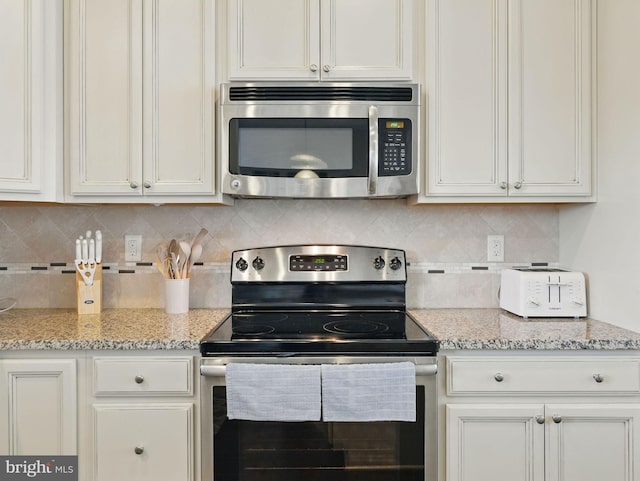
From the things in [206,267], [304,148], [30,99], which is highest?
[30,99]

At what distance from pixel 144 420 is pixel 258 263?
0.79 metres

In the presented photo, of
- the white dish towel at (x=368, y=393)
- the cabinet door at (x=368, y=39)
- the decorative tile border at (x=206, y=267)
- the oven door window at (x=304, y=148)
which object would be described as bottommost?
the white dish towel at (x=368, y=393)

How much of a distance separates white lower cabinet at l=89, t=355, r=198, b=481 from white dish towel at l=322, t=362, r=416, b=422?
0.48 metres

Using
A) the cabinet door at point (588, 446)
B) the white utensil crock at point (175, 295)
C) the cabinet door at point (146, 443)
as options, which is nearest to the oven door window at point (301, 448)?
the cabinet door at point (146, 443)

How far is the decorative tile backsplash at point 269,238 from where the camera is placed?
7.30 feet

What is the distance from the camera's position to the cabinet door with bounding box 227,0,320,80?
6.27 feet

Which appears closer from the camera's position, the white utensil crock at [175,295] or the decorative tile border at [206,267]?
the white utensil crock at [175,295]

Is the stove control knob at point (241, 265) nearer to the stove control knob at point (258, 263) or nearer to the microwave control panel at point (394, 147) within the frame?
the stove control knob at point (258, 263)

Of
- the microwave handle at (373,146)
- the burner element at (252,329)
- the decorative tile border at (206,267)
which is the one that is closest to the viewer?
the burner element at (252,329)

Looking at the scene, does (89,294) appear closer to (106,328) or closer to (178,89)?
(106,328)

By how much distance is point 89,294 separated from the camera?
207cm

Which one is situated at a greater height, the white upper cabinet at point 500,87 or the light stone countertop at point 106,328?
the white upper cabinet at point 500,87

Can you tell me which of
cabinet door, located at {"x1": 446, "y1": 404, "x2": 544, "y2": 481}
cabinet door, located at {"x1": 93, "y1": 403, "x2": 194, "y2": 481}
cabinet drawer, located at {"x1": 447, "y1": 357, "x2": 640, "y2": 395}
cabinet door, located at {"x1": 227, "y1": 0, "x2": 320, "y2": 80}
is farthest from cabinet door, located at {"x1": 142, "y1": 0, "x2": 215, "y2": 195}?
cabinet door, located at {"x1": 446, "y1": 404, "x2": 544, "y2": 481}

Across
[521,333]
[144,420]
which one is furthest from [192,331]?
[521,333]
